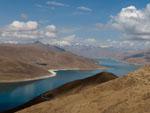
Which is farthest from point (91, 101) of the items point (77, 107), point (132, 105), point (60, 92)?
point (60, 92)

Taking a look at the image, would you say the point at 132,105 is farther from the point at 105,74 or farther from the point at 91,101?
the point at 105,74

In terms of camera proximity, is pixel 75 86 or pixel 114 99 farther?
pixel 75 86

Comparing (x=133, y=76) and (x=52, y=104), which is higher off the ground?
(x=133, y=76)

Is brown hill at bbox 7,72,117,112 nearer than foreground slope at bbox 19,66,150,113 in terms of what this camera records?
No

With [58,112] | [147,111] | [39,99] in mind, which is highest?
[147,111]

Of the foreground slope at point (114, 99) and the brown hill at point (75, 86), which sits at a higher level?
the foreground slope at point (114, 99)

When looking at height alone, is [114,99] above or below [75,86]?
above

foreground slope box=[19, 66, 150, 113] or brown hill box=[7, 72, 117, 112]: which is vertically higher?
foreground slope box=[19, 66, 150, 113]

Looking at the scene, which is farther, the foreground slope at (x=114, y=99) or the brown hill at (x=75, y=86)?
the brown hill at (x=75, y=86)
